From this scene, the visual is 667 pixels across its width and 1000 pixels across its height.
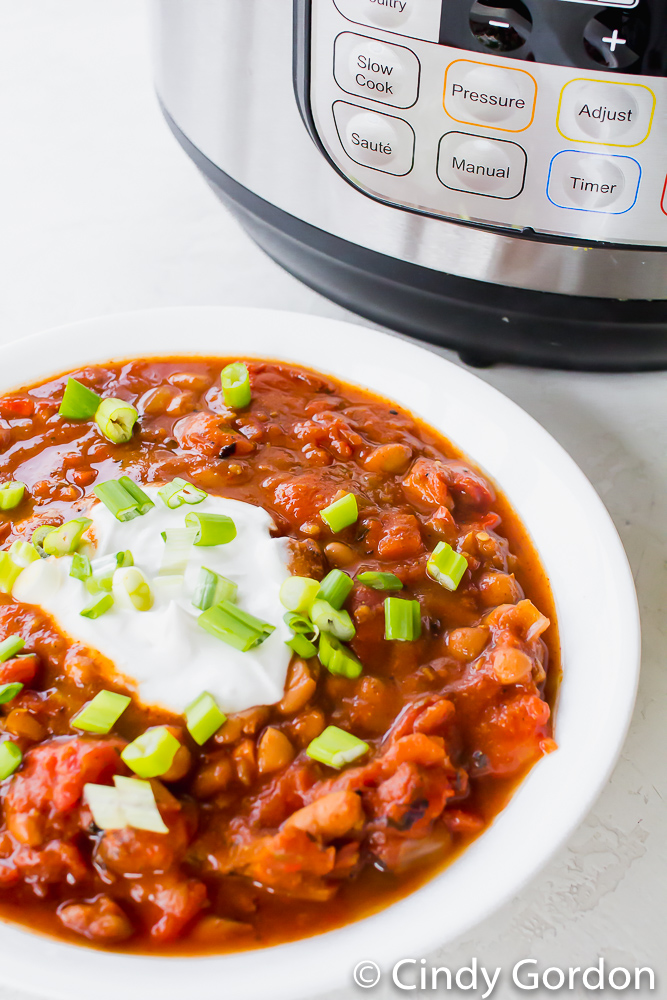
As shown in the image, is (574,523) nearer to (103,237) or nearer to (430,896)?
(430,896)

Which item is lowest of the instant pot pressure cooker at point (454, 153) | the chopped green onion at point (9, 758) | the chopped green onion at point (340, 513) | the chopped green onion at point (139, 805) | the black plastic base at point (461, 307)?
the chopped green onion at point (9, 758)

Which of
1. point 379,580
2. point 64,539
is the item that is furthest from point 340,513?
point 64,539

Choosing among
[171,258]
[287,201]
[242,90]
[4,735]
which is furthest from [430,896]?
[171,258]

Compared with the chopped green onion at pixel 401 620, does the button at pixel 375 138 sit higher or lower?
higher

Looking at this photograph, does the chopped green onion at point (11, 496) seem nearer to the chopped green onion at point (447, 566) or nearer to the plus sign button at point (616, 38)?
the chopped green onion at point (447, 566)

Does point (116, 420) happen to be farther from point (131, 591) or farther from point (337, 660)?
point (337, 660)

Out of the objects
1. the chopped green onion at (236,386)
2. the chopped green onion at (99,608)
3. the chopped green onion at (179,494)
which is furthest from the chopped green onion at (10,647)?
the chopped green onion at (236,386)

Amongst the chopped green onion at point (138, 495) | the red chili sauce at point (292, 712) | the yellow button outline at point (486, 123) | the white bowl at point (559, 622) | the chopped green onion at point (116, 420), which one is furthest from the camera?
the chopped green onion at point (116, 420)
